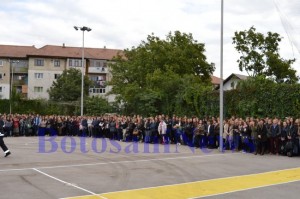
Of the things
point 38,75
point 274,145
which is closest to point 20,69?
Answer: point 38,75

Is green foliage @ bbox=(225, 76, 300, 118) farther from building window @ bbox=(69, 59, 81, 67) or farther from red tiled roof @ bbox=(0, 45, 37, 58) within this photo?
red tiled roof @ bbox=(0, 45, 37, 58)

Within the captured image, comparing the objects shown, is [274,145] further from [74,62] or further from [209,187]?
[74,62]

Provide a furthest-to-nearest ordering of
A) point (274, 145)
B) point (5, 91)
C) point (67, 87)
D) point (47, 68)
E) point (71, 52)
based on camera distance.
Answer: point (71, 52) → point (5, 91) → point (47, 68) → point (67, 87) → point (274, 145)

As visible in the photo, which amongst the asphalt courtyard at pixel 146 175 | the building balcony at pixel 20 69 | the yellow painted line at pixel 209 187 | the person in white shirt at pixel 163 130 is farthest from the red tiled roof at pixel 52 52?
the yellow painted line at pixel 209 187

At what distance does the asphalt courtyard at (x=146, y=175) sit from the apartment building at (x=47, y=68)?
57205 millimetres

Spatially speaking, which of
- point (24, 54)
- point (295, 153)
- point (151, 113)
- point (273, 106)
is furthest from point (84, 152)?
point (24, 54)

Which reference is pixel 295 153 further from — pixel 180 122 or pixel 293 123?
pixel 180 122

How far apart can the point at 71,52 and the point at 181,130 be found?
56.5 m

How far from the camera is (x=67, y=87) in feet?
216

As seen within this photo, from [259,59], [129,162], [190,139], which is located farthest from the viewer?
[259,59]

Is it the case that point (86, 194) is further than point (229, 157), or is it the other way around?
point (229, 157)

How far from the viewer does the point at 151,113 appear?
115 ft

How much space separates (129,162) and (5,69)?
67.2 m

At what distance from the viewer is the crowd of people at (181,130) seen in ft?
64.4
